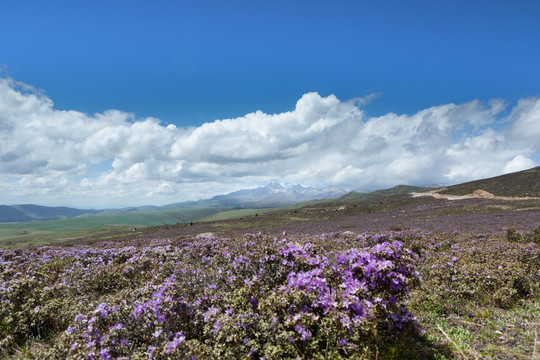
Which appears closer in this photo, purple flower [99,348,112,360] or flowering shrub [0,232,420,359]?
flowering shrub [0,232,420,359]

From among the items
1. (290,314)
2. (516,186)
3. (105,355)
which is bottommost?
(516,186)

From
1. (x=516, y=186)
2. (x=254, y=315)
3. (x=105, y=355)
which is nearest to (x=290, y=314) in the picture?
(x=254, y=315)

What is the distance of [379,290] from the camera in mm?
4121

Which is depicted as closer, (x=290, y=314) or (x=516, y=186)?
(x=290, y=314)

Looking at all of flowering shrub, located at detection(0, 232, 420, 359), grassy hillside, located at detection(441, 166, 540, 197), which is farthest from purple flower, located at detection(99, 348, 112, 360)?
grassy hillside, located at detection(441, 166, 540, 197)

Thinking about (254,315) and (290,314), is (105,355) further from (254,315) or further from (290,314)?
(290,314)

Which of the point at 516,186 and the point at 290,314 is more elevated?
the point at 290,314

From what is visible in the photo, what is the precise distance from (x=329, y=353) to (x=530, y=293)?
274 inches

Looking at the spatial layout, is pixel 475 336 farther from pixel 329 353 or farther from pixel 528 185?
pixel 528 185

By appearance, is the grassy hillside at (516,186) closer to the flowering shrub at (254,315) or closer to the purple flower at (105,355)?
the flowering shrub at (254,315)

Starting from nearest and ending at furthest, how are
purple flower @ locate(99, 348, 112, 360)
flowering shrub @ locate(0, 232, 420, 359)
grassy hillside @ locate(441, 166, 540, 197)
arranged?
1. flowering shrub @ locate(0, 232, 420, 359)
2. purple flower @ locate(99, 348, 112, 360)
3. grassy hillside @ locate(441, 166, 540, 197)

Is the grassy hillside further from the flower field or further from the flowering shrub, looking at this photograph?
the flowering shrub

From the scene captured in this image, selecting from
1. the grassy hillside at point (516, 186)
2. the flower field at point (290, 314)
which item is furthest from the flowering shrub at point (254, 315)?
the grassy hillside at point (516, 186)

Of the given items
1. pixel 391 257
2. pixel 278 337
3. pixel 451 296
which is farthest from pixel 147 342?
pixel 451 296
